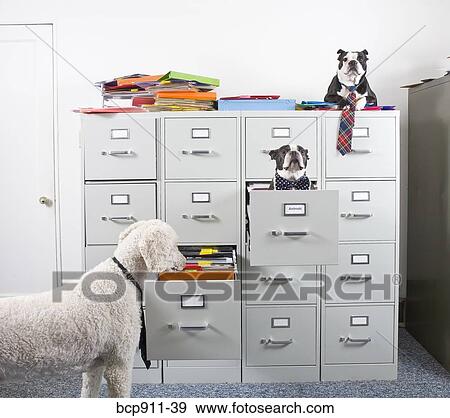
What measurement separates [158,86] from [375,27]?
144cm

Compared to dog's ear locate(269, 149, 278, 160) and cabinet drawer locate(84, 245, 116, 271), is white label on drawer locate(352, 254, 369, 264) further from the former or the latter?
cabinet drawer locate(84, 245, 116, 271)

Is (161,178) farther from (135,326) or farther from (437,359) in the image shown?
(437,359)

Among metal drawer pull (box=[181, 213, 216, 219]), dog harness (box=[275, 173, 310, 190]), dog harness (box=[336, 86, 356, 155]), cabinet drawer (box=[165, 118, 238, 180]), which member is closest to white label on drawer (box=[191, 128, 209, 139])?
cabinet drawer (box=[165, 118, 238, 180])

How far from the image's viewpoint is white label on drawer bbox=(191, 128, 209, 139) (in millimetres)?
3043

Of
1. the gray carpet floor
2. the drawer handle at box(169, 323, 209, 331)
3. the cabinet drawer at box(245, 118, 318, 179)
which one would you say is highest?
the cabinet drawer at box(245, 118, 318, 179)

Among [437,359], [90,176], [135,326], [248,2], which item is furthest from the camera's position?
[248,2]

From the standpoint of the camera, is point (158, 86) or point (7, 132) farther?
point (7, 132)

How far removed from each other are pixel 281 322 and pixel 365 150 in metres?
0.94

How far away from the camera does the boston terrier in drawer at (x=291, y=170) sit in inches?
108

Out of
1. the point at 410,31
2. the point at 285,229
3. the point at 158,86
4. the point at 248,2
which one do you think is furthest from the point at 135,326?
the point at 410,31

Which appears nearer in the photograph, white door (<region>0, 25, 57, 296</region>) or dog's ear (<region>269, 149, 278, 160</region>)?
dog's ear (<region>269, 149, 278, 160</region>)

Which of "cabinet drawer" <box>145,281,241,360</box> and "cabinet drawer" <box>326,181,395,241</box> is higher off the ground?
"cabinet drawer" <box>326,181,395,241</box>

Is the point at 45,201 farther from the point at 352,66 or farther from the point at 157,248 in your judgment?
the point at 352,66

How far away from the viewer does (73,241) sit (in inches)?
152
